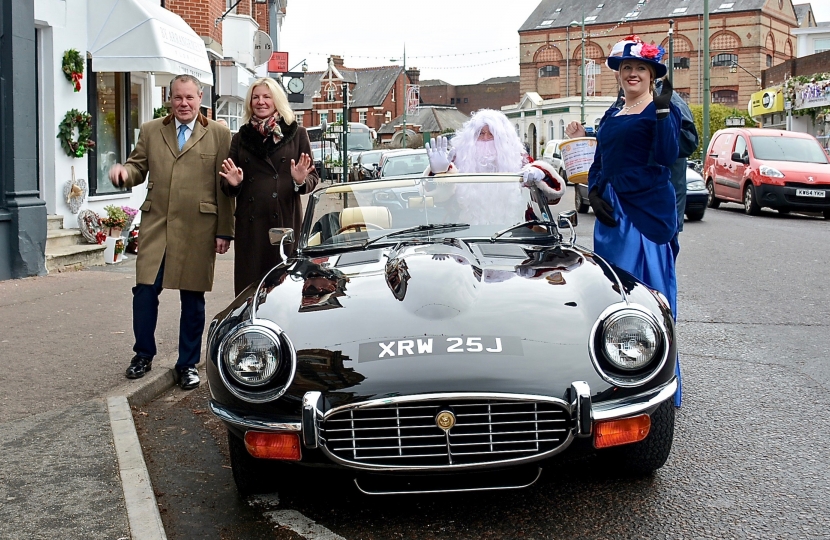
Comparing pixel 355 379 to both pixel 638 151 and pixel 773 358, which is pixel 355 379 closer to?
pixel 638 151

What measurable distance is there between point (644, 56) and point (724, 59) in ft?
264

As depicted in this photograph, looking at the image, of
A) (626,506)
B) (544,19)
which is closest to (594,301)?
(626,506)

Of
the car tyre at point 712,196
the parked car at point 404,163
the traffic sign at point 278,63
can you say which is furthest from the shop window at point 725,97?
the parked car at point 404,163

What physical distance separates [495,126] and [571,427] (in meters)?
3.83

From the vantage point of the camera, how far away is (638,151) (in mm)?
5078

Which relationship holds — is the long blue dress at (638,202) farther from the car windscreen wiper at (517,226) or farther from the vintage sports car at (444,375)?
the vintage sports car at (444,375)

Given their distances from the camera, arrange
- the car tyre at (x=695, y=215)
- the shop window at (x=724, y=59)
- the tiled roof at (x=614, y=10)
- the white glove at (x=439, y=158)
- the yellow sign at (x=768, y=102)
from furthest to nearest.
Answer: the tiled roof at (x=614, y=10), the shop window at (x=724, y=59), the yellow sign at (x=768, y=102), the car tyre at (x=695, y=215), the white glove at (x=439, y=158)

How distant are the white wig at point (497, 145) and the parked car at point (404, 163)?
361 inches

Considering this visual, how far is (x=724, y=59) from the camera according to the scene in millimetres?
79562

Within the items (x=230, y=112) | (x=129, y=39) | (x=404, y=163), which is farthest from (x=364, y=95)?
(x=129, y=39)

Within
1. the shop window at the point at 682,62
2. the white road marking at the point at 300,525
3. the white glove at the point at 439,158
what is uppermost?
the shop window at the point at 682,62

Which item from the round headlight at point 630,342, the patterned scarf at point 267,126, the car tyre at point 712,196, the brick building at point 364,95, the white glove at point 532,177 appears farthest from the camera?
the brick building at point 364,95

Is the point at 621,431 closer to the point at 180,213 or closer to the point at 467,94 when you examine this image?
the point at 180,213

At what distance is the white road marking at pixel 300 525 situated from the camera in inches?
136
